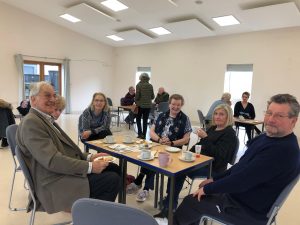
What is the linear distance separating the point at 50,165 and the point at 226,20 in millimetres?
5924

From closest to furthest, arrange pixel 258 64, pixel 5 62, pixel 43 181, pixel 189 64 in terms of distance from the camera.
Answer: pixel 43 181 < pixel 258 64 < pixel 5 62 < pixel 189 64

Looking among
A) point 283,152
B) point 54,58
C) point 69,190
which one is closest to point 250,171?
point 283,152

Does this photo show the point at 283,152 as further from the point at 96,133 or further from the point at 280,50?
the point at 280,50

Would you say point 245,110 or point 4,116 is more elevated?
point 245,110

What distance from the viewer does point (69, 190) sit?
5.60 feet

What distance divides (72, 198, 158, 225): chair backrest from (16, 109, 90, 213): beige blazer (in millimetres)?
881

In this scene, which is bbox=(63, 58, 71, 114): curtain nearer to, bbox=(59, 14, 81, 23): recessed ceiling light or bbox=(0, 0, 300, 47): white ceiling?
bbox=(0, 0, 300, 47): white ceiling

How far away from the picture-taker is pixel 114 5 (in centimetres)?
630

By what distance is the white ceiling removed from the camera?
5375mm

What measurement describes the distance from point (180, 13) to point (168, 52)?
265 centimetres

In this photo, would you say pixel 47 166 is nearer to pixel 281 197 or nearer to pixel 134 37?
pixel 281 197

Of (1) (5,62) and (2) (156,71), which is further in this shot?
(2) (156,71)

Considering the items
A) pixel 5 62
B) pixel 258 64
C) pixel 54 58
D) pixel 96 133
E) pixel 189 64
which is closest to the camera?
pixel 96 133

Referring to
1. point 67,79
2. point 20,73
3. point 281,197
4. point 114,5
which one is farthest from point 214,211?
point 67,79
